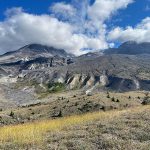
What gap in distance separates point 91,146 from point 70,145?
3.89 feet

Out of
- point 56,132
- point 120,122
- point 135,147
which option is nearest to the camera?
point 135,147

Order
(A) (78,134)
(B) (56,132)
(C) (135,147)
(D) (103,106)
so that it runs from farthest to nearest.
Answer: (D) (103,106)
(B) (56,132)
(A) (78,134)
(C) (135,147)

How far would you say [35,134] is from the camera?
69.8 ft

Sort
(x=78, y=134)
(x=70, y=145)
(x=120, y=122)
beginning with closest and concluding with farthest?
(x=70, y=145) → (x=78, y=134) → (x=120, y=122)

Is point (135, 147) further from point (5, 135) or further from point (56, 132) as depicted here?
point (5, 135)

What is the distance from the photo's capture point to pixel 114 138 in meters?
18.7

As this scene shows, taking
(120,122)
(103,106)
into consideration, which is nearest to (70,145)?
(120,122)

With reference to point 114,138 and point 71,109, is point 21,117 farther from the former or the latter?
point 114,138

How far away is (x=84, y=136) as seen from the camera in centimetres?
2000

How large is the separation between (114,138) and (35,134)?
5.25m

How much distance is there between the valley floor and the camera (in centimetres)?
1728

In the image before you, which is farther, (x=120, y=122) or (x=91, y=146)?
(x=120, y=122)

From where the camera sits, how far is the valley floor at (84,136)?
17.3 m

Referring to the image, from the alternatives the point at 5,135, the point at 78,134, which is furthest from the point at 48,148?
the point at 5,135
